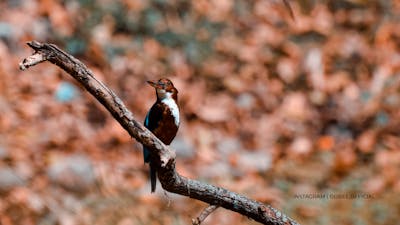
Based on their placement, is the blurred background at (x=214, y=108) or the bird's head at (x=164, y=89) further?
the blurred background at (x=214, y=108)

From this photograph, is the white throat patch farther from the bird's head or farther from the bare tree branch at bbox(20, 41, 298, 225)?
the bare tree branch at bbox(20, 41, 298, 225)

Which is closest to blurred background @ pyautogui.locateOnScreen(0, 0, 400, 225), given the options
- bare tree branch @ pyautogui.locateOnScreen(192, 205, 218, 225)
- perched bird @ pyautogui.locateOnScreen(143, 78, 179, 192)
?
perched bird @ pyautogui.locateOnScreen(143, 78, 179, 192)

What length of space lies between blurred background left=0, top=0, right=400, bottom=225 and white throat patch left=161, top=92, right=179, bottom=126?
196 centimetres

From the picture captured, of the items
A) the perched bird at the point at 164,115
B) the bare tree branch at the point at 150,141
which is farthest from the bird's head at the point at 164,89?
the bare tree branch at the point at 150,141

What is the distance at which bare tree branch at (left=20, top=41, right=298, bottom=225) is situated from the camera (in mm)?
2217

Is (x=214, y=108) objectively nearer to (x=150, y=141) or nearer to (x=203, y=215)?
(x=203, y=215)

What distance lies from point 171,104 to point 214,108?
10.4ft

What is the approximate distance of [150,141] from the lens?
2.38 metres

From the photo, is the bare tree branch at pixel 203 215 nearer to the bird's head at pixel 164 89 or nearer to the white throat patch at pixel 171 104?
the white throat patch at pixel 171 104

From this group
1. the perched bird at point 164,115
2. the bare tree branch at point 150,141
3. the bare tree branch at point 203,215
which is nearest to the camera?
the bare tree branch at point 150,141

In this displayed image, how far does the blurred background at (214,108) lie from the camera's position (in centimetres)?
529

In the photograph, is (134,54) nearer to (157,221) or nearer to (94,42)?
(94,42)

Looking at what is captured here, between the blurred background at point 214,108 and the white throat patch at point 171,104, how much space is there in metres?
1.96

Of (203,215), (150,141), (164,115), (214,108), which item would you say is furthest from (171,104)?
(214,108)
